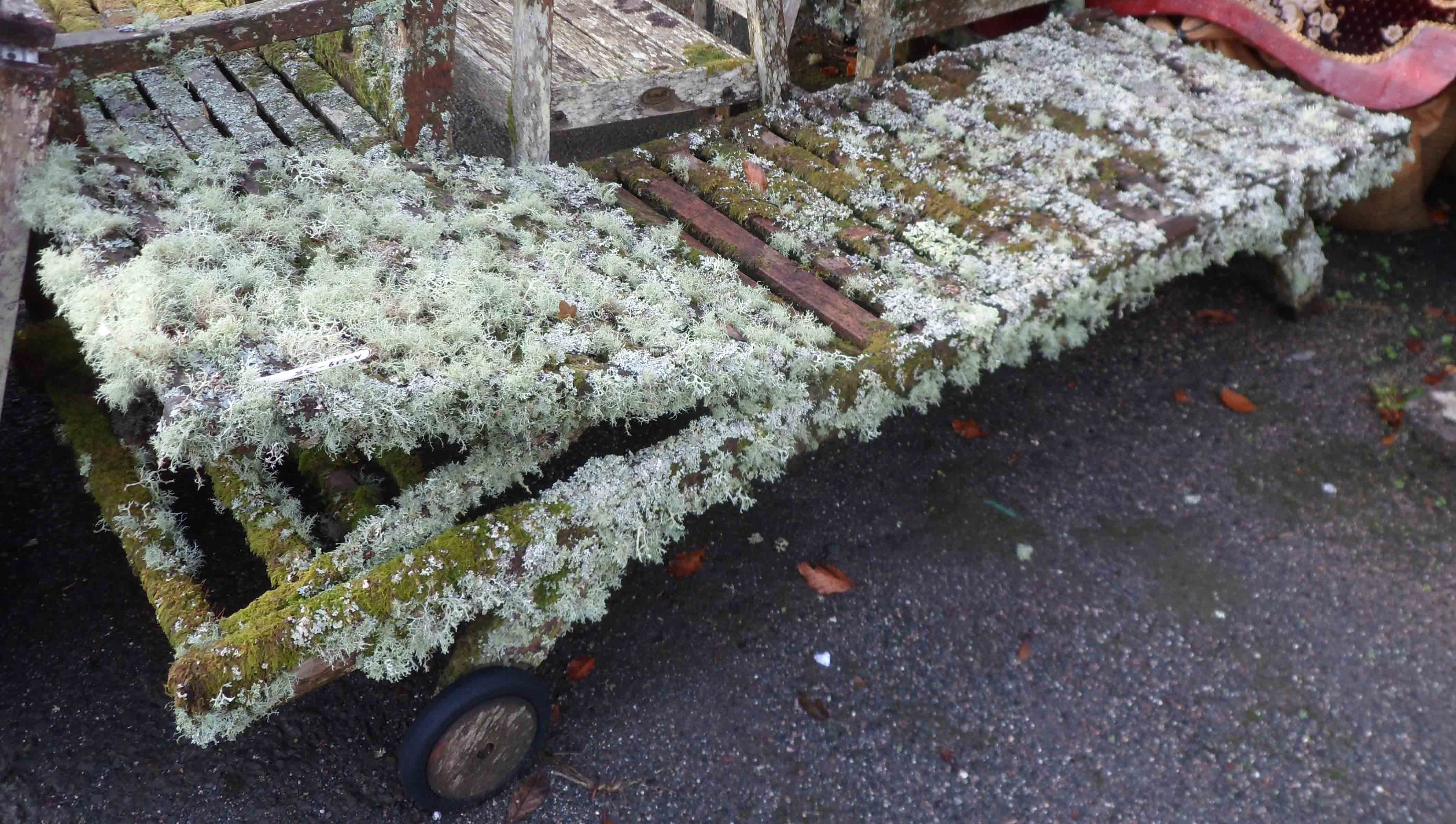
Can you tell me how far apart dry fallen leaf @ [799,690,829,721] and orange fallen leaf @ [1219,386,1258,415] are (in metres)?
2.03

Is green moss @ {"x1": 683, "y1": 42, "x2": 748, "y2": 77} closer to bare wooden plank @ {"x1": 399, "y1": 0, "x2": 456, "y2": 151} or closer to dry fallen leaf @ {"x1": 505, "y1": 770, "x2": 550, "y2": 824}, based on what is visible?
bare wooden plank @ {"x1": 399, "y1": 0, "x2": 456, "y2": 151}

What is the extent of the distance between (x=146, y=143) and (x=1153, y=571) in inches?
120

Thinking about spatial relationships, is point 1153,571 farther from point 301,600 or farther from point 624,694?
point 301,600

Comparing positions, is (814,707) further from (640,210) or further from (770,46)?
(770,46)

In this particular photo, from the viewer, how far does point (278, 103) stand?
2.91 metres

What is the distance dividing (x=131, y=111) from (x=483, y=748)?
202cm

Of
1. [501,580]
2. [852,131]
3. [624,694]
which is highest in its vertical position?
[852,131]

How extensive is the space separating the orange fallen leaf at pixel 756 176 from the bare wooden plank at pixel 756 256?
193 mm

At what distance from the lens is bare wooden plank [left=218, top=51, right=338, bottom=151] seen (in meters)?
2.76

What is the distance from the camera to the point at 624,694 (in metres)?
2.64

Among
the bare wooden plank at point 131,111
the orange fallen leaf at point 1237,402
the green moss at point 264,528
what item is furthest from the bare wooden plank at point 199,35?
the orange fallen leaf at point 1237,402

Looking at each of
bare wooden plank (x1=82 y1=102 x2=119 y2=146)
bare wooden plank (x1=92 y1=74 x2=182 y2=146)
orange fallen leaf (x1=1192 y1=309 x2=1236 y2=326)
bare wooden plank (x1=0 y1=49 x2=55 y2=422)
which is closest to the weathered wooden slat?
bare wooden plank (x1=92 y1=74 x2=182 y2=146)

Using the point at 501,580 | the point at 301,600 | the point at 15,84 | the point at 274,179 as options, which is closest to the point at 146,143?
the point at 274,179

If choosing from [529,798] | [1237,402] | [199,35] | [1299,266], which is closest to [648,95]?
[199,35]
